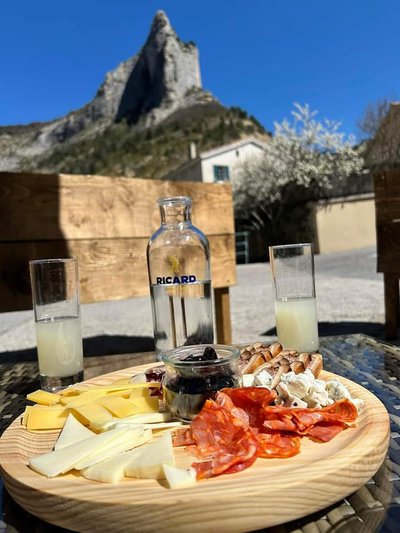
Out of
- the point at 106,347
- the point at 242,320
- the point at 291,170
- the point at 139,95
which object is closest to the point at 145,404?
the point at 106,347

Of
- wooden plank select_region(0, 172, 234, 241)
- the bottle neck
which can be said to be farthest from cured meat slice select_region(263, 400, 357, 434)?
wooden plank select_region(0, 172, 234, 241)

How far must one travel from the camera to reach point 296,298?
3.77 ft

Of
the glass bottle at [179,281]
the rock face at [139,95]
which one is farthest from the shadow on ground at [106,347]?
the rock face at [139,95]

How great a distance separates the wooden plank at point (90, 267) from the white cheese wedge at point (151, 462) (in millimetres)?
1703

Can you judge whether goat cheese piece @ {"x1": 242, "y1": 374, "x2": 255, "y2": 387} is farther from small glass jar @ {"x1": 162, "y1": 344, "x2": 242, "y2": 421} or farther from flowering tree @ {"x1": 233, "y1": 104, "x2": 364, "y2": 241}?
flowering tree @ {"x1": 233, "y1": 104, "x2": 364, "y2": 241}

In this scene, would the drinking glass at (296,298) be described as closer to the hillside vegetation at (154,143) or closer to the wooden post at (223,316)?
the wooden post at (223,316)

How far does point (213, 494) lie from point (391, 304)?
321cm

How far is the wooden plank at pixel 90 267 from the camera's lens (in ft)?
7.15

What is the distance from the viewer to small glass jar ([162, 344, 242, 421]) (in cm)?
69

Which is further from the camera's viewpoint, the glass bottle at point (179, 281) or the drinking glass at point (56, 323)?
the glass bottle at point (179, 281)

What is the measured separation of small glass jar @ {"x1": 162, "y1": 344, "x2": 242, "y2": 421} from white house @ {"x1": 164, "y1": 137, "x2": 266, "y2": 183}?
883 inches

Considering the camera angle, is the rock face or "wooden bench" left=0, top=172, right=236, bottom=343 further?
the rock face

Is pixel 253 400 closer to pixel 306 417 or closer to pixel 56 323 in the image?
pixel 306 417

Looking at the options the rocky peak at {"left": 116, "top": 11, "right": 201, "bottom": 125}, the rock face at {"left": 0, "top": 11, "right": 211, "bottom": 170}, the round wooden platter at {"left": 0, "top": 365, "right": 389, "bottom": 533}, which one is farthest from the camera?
the rock face at {"left": 0, "top": 11, "right": 211, "bottom": 170}
